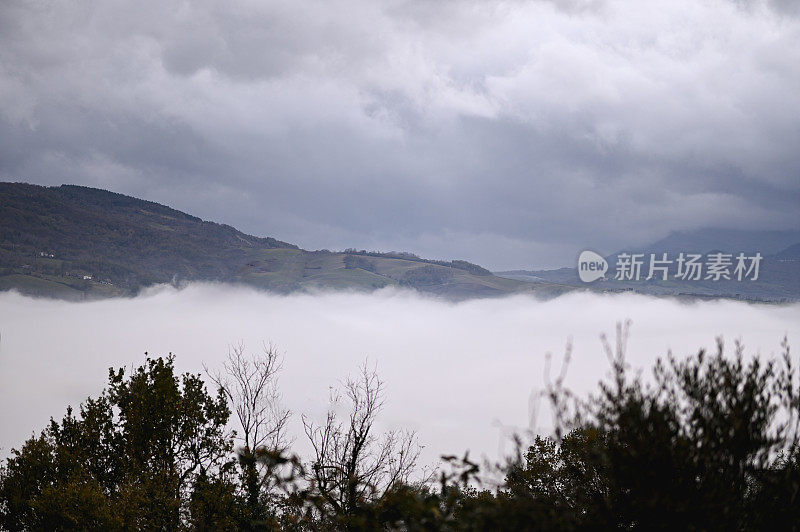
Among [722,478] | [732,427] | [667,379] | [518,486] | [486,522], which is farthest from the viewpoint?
[667,379]

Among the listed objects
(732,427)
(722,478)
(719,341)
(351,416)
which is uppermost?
(719,341)

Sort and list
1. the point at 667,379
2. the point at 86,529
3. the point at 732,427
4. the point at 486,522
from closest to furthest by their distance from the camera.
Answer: the point at 486,522 < the point at 732,427 < the point at 667,379 < the point at 86,529

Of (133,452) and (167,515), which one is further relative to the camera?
(133,452)

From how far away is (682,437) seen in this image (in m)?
10.3

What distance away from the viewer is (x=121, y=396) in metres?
29.6

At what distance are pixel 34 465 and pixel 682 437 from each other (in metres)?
34.7

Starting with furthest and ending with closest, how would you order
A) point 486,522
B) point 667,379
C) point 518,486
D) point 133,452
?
point 133,452, point 667,379, point 518,486, point 486,522

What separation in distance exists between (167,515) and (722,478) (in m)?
21.8

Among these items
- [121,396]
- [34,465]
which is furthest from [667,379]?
[34,465]

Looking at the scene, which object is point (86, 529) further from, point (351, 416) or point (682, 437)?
point (682, 437)

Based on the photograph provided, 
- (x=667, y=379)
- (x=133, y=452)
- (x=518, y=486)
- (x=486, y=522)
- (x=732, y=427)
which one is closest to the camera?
(x=486, y=522)

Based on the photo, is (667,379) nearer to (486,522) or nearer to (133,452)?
(486,522)

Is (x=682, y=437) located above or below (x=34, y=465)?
above

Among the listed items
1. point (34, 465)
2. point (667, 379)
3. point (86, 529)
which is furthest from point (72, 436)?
point (667, 379)
